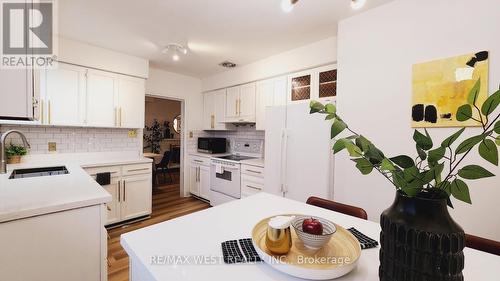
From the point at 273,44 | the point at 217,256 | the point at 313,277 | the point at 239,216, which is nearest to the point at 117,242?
the point at 239,216

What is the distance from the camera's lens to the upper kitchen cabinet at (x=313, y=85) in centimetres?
267

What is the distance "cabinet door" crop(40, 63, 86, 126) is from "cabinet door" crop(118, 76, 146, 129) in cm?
45

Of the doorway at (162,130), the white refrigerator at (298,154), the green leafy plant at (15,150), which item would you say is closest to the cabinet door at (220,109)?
the white refrigerator at (298,154)

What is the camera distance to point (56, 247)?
50.1 inches

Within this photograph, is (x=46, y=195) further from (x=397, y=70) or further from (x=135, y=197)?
(x=397, y=70)

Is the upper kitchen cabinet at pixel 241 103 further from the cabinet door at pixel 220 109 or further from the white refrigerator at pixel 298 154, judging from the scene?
the white refrigerator at pixel 298 154

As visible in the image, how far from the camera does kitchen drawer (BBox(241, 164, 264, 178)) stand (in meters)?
3.09

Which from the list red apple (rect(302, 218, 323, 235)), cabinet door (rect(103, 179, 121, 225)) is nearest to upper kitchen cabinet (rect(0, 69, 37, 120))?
red apple (rect(302, 218, 323, 235))

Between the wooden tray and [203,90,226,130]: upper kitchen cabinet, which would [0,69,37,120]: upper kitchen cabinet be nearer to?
the wooden tray

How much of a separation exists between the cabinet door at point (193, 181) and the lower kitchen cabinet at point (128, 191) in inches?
42.1

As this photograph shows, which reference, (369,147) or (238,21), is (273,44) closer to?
(238,21)

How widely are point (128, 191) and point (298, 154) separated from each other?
2.38 meters

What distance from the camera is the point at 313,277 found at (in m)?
0.68

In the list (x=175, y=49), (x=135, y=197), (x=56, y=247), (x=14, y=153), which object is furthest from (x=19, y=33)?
(x=135, y=197)
